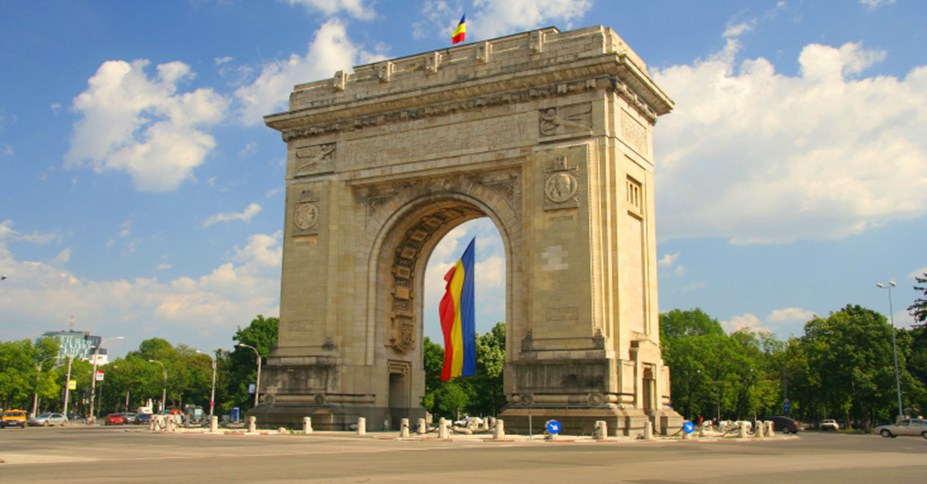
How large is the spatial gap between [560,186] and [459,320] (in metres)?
8.35

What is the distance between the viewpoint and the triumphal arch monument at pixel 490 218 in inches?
1321

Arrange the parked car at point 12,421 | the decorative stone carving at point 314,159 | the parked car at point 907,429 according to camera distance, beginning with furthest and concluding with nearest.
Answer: the parked car at point 12,421, the parked car at point 907,429, the decorative stone carving at point 314,159

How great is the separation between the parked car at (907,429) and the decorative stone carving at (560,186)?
27.1m

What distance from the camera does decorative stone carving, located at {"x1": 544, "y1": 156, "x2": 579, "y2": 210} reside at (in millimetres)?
34469

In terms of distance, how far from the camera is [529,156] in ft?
117

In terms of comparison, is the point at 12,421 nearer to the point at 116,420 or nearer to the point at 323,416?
the point at 116,420

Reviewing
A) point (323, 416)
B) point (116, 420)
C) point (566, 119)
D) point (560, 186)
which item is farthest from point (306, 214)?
point (116, 420)

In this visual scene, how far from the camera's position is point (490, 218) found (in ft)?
124

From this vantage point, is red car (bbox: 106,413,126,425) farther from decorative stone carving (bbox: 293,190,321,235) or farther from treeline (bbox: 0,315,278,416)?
decorative stone carving (bbox: 293,190,321,235)

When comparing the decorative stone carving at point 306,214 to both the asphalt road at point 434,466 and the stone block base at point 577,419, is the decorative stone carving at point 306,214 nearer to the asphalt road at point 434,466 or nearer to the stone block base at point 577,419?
the stone block base at point 577,419

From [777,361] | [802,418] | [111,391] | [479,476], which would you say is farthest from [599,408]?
[111,391]

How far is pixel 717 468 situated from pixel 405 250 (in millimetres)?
26505

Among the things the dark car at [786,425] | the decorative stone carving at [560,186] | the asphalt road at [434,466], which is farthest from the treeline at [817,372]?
the asphalt road at [434,466]

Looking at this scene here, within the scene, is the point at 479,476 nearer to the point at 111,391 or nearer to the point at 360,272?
the point at 360,272
